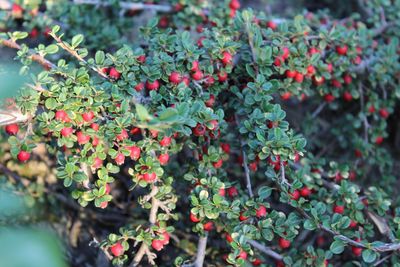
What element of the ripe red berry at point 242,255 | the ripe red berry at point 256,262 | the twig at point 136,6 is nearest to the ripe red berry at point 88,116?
the ripe red berry at point 242,255

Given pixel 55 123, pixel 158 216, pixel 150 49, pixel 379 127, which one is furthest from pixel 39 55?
pixel 379 127

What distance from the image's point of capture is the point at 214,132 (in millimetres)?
1797

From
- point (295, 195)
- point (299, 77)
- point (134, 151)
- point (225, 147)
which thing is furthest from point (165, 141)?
point (299, 77)

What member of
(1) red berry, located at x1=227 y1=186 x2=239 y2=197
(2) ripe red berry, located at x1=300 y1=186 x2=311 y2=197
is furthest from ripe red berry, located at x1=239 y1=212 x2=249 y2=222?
(2) ripe red berry, located at x1=300 y1=186 x2=311 y2=197

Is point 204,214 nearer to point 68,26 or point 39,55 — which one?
point 39,55

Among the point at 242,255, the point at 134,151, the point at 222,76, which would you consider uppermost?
the point at 222,76

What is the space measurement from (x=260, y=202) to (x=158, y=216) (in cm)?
36

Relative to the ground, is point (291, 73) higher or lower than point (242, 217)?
higher

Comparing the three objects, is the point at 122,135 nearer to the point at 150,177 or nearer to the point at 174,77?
the point at 150,177

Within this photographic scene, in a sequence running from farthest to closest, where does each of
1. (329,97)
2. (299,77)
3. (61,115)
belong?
1. (329,97)
2. (299,77)
3. (61,115)

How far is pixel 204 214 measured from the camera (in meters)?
1.73

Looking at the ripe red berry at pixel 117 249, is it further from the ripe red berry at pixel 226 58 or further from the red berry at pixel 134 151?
the ripe red berry at pixel 226 58

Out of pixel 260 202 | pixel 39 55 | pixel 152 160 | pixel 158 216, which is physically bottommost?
pixel 158 216

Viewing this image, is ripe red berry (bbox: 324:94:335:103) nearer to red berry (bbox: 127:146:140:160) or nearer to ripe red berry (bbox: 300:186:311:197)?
ripe red berry (bbox: 300:186:311:197)
